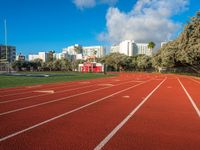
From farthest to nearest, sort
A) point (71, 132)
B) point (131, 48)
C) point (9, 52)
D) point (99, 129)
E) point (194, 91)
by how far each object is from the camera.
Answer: point (131, 48) → point (9, 52) → point (194, 91) → point (99, 129) → point (71, 132)

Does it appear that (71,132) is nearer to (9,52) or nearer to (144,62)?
(144,62)

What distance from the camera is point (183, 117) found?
775cm

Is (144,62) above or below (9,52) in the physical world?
below

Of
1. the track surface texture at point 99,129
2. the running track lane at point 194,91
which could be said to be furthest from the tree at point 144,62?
the track surface texture at point 99,129

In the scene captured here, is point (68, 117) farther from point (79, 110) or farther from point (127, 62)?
point (127, 62)

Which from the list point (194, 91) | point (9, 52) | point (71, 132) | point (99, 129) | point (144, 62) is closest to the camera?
point (71, 132)

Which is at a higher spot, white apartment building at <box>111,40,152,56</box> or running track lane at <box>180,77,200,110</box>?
white apartment building at <box>111,40,152,56</box>

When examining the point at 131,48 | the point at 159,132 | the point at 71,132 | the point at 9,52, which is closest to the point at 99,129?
the point at 71,132

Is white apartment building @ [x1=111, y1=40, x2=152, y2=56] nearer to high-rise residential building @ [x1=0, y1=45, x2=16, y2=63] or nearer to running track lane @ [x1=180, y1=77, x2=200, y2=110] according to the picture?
high-rise residential building @ [x1=0, y1=45, x2=16, y2=63]

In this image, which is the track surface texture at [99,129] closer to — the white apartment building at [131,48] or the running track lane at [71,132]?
the running track lane at [71,132]

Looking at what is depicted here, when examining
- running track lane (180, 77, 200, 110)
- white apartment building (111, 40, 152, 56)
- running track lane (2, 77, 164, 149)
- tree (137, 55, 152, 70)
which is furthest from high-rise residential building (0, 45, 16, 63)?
running track lane (2, 77, 164, 149)

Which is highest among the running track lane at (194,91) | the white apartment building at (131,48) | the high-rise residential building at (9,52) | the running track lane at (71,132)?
the white apartment building at (131,48)

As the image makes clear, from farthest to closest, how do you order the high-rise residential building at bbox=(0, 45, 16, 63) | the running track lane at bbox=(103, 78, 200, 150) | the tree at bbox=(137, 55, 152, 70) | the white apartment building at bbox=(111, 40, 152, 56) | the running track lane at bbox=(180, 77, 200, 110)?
the white apartment building at bbox=(111, 40, 152, 56)
the high-rise residential building at bbox=(0, 45, 16, 63)
the tree at bbox=(137, 55, 152, 70)
the running track lane at bbox=(180, 77, 200, 110)
the running track lane at bbox=(103, 78, 200, 150)

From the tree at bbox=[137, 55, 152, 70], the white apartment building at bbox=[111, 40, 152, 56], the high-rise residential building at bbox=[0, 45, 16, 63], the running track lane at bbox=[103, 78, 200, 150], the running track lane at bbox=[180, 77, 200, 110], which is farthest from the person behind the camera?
the white apartment building at bbox=[111, 40, 152, 56]
